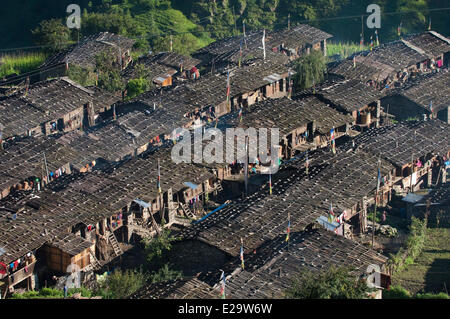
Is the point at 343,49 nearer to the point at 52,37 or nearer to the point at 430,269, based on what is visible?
the point at 52,37

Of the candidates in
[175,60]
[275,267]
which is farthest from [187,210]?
[175,60]

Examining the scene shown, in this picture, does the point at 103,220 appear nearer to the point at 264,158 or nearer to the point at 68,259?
the point at 68,259

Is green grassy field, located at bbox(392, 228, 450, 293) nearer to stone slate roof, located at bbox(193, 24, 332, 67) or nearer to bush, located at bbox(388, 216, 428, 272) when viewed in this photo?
bush, located at bbox(388, 216, 428, 272)

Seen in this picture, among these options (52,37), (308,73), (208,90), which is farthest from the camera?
(52,37)

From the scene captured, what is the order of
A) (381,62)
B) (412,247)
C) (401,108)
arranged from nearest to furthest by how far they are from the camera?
(412,247), (401,108), (381,62)

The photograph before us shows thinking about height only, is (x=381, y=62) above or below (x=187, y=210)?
above
